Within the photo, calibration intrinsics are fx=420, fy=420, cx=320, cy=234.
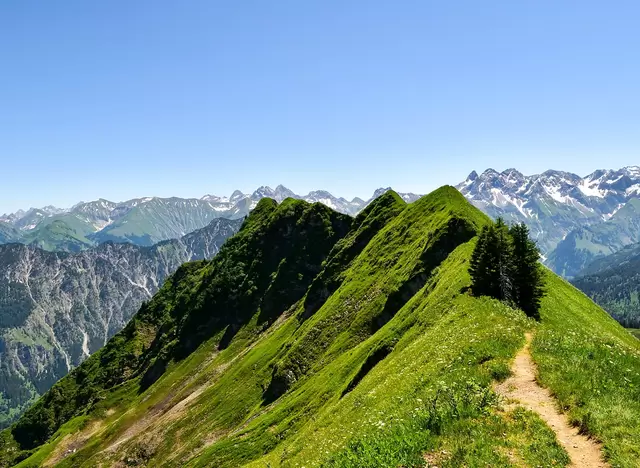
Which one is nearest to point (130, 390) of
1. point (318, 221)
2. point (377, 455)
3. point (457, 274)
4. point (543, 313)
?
point (318, 221)

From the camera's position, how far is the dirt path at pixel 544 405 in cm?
1645

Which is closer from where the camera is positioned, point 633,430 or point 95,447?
point 633,430

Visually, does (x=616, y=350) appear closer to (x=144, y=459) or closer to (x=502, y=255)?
(x=502, y=255)

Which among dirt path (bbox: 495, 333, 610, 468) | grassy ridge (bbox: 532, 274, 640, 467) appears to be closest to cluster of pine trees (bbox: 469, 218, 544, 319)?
grassy ridge (bbox: 532, 274, 640, 467)

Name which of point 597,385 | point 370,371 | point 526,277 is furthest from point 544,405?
point 370,371

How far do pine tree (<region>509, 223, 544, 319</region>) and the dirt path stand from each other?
89.0 feet

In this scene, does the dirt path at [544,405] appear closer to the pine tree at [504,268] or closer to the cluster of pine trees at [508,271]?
the pine tree at [504,268]

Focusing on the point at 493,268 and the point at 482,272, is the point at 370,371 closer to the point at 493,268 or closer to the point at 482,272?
the point at 482,272

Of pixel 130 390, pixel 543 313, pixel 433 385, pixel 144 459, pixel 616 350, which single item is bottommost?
pixel 144 459

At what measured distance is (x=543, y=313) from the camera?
52406mm

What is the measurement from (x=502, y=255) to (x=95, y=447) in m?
168

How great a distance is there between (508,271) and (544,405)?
36467mm

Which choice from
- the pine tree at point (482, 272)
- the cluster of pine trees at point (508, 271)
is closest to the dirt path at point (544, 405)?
the cluster of pine trees at point (508, 271)

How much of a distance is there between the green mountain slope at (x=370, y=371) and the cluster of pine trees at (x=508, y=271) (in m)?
3.23
